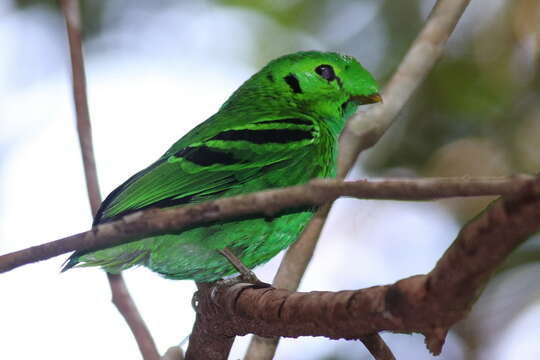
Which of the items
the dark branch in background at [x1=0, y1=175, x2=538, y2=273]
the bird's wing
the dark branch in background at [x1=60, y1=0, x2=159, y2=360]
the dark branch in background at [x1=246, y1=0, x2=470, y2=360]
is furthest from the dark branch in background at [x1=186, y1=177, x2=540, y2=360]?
the dark branch in background at [x1=246, y1=0, x2=470, y2=360]

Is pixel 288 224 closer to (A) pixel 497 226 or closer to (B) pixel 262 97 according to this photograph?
(B) pixel 262 97

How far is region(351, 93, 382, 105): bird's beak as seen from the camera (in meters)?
4.74

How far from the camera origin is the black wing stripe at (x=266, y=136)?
429 centimetres

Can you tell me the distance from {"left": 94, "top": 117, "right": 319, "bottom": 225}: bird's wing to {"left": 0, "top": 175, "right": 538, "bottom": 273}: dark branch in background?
150 centimetres

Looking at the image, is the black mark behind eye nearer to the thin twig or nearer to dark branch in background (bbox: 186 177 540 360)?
dark branch in background (bbox: 186 177 540 360)

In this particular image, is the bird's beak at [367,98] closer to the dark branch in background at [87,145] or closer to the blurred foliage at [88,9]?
the dark branch in background at [87,145]

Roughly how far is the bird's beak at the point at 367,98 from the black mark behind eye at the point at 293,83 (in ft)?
1.24

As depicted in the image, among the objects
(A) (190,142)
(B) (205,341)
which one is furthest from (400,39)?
(B) (205,341)

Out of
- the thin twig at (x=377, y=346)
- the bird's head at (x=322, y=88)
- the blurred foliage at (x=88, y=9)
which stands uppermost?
the blurred foliage at (x=88, y=9)

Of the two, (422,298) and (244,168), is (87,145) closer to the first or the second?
(244,168)

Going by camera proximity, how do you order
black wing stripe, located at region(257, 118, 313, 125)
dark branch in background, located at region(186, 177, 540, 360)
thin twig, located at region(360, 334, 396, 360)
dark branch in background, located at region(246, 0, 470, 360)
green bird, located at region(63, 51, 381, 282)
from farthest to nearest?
dark branch in background, located at region(246, 0, 470, 360) < black wing stripe, located at region(257, 118, 313, 125) < green bird, located at region(63, 51, 381, 282) < thin twig, located at region(360, 334, 396, 360) < dark branch in background, located at region(186, 177, 540, 360)

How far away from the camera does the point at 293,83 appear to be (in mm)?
4992

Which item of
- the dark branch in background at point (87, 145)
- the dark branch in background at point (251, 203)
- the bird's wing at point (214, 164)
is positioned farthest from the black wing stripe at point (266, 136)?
the dark branch in background at point (251, 203)

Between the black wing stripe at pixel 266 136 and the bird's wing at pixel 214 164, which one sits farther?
the black wing stripe at pixel 266 136
